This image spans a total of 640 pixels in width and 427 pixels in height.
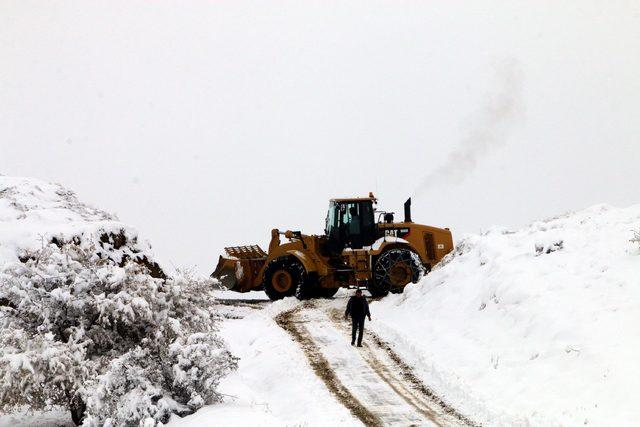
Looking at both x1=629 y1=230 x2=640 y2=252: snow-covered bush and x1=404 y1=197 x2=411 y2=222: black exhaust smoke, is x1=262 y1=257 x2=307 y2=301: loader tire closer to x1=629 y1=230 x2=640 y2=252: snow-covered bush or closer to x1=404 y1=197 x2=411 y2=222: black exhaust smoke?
x1=404 y1=197 x2=411 y2=222: black exhaust smoke

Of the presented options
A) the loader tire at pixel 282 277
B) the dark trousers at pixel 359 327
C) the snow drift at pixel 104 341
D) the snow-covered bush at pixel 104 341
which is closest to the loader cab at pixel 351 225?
the loader tire at pixel 282 277

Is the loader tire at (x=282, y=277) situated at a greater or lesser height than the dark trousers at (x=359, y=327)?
greater

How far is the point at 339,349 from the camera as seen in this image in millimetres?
17000

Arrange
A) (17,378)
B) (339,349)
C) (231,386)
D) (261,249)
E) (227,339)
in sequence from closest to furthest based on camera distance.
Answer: (17,378) → (231,386) → (339,349) → (227,339) → (261,249)

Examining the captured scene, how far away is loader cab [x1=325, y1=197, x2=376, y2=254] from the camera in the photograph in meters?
24.5

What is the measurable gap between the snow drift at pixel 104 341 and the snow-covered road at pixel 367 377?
9.17 feet

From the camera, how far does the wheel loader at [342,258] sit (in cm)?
2369

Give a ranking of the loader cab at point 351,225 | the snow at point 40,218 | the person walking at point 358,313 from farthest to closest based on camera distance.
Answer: the loader cab at point 351,225
the person walking at point 358,313
the snow at point 40,218

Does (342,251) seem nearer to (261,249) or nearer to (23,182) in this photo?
(261,249)

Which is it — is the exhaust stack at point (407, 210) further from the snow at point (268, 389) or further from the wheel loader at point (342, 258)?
the snow at point (268, 389)

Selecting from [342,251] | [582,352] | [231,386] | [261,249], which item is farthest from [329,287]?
[582,352]

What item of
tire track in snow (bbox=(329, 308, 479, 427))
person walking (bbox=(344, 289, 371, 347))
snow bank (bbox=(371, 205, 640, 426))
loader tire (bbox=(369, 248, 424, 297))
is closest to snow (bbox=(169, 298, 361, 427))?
tire track in snow (bbox=(329, 308, 479, 427))

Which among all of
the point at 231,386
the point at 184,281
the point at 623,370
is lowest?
the point at 231,386

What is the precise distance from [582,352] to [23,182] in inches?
649
